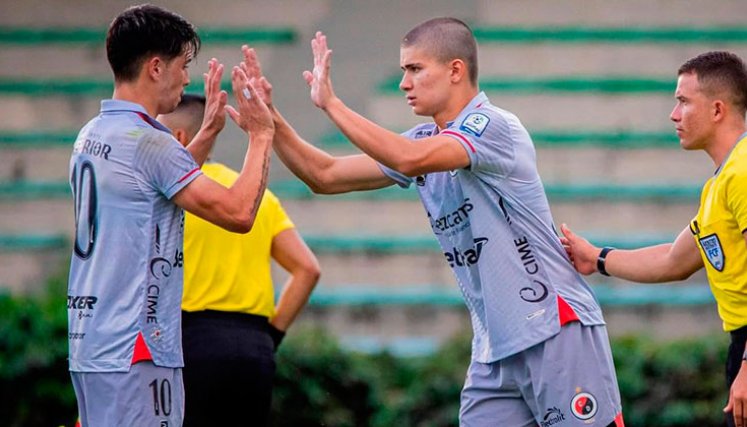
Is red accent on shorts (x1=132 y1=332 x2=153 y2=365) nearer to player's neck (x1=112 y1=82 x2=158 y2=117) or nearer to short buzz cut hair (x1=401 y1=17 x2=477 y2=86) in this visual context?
player's neck (x1=112 y1=82 x2=158 y2=117)

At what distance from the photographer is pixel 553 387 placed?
503cm

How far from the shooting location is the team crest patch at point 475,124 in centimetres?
507

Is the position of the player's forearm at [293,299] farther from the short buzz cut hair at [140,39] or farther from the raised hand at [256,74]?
the short buzz cut hair at [140,39]

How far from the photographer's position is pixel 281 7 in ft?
41.4

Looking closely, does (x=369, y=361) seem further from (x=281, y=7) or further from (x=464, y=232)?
(x=281, y=7)

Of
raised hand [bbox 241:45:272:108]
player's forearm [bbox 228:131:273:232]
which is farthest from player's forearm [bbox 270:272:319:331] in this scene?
player's forearm [bbox 228:131:273:232]

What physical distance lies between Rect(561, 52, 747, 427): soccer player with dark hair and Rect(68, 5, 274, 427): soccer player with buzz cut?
1683 mm

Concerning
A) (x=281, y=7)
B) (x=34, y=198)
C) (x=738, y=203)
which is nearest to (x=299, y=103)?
(x=281, y=7)

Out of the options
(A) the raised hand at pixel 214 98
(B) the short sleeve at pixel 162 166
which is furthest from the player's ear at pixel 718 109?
(B) the short sleeve at pixel 162 166

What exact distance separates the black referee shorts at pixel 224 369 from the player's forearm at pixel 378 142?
6.35 feet

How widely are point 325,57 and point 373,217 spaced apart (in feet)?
19.2

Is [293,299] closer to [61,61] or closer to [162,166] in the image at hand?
[162,166]

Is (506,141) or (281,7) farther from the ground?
(281,7)

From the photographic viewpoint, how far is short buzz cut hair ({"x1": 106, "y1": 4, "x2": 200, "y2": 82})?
15.8 ft
